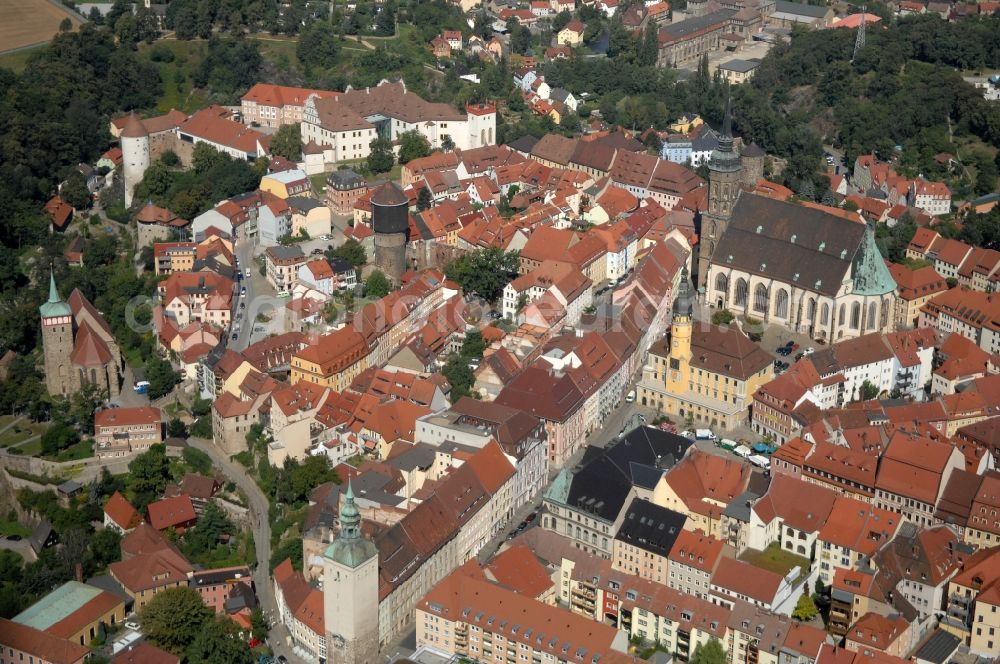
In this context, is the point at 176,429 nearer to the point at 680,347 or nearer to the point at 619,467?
the point at 619,467

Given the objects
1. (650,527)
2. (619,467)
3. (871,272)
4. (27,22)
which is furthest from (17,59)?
(650,527)

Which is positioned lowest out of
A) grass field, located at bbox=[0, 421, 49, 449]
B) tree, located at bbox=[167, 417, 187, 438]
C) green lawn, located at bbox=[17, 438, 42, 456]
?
grass field, located at bbox=[0, 421, 49, 449]

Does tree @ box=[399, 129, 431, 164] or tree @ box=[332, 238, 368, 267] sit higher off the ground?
tree @ box=[399, 129, 431, 164]

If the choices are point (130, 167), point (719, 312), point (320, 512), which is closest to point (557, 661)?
point (320, 512)

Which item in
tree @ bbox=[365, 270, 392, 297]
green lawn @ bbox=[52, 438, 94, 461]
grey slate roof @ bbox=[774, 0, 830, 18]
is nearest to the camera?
green lawn @ bbox=[52, 438, 94, 461]

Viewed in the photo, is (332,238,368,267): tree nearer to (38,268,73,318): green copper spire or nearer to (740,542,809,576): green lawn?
(38,268,73,318): green copper spire

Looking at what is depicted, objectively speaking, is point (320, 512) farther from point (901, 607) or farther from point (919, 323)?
point (919, 323)

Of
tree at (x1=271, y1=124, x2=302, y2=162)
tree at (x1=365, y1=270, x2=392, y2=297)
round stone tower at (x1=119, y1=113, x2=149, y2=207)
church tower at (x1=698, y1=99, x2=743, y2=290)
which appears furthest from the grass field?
church tower at (x1=698, y1=99, x2=743, y2=290)
